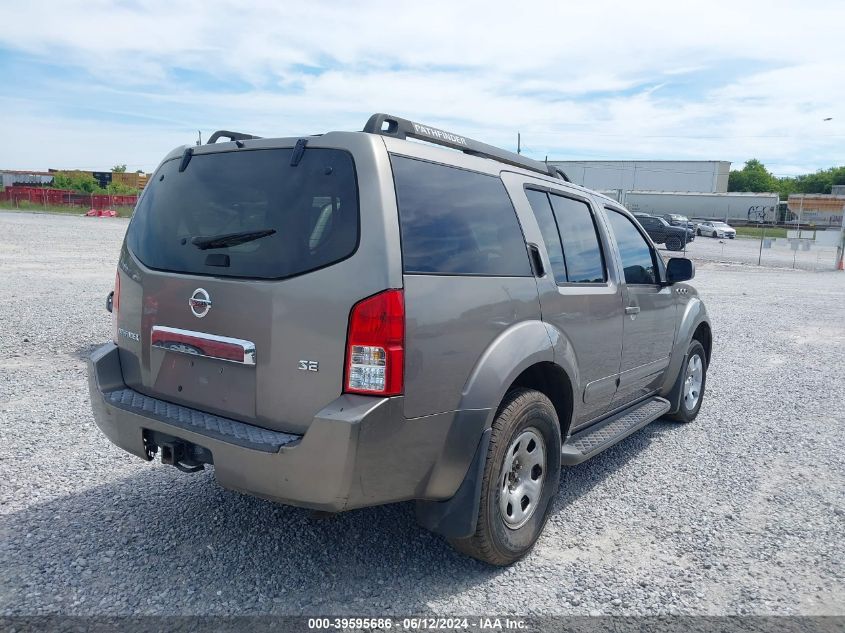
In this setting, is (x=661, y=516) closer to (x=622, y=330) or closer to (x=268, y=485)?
(x=622, y=330)

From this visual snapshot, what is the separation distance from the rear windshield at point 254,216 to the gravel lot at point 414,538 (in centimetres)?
142

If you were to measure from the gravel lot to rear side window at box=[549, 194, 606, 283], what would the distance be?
55.9 inches

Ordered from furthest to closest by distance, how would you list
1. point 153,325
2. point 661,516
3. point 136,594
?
point 661,516
point 153,325
point 136,594

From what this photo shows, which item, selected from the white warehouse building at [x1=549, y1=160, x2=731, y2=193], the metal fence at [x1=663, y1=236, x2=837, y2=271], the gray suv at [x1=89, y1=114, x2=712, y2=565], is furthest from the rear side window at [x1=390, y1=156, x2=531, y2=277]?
the white warehouse building at [x1=549, y1=160, x2=731, y2=193]

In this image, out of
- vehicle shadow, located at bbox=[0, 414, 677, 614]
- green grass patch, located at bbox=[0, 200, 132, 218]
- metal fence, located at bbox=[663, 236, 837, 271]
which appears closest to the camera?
vehicle shadow, located at bbox=[0, 414, 677, 614]

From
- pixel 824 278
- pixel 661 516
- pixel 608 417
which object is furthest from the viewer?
pixel 824 278

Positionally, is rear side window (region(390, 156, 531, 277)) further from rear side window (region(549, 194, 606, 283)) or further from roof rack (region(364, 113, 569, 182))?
rear side window (region(549, 194, 606, 283))

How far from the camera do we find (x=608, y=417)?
4.71 meters

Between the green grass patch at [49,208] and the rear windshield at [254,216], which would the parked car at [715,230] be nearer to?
the green grass patch at [49,208]

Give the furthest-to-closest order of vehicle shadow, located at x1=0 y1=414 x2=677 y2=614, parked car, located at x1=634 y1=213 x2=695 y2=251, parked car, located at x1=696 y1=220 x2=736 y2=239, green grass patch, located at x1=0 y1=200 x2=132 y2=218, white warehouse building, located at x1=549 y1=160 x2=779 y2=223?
white warehouse building, located at x1=549 y1=160 x2=779 y2=223 → green grass patch, located at x1=0 y1=200 x2=132 y2=218 → parked car, located at x1=696 y1=220 x2=736 y2=239 → parked car, located at x1=634 y1=213 x2=695 y2=251 → vehicle shadow, located at x1=0 y1=414 x2=677 y2=614

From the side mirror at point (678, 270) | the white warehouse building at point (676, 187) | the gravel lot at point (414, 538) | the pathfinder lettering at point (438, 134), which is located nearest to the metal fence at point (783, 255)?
the side mirror at point (678, 270)

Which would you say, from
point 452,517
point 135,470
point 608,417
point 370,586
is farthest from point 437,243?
point 135,470

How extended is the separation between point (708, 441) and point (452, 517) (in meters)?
3.33

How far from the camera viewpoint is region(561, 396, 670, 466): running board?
12.7ft
